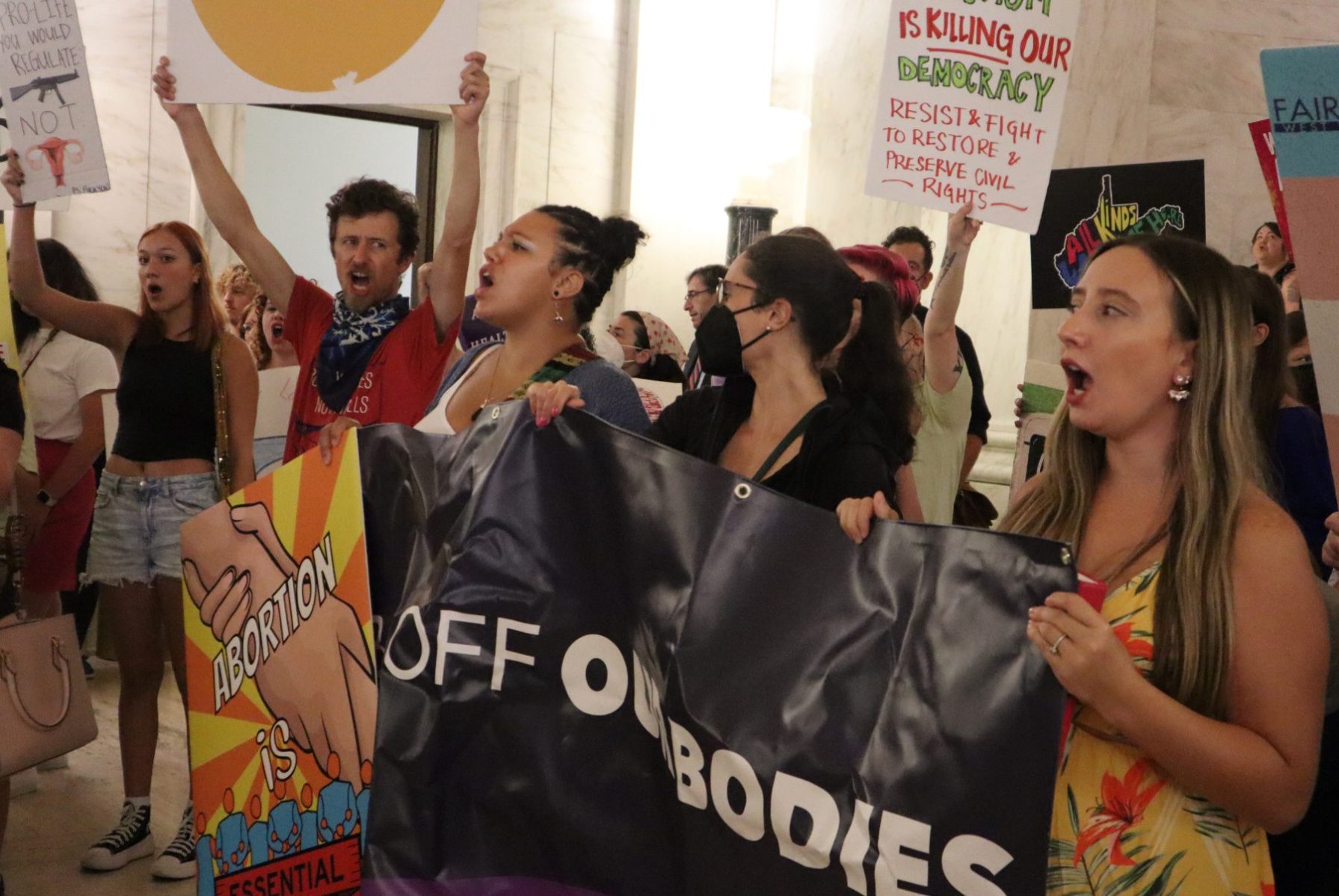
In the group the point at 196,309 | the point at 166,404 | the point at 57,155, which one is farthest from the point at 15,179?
the point at 166,404

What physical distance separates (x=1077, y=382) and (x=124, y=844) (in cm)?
323

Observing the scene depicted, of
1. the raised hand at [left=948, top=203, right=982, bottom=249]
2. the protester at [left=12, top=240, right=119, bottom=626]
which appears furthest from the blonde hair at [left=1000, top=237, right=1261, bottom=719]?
the protester at [left=12, top=240, right=119, bottom=626]

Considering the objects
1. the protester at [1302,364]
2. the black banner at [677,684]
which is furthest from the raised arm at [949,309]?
the black banner at [677,684]

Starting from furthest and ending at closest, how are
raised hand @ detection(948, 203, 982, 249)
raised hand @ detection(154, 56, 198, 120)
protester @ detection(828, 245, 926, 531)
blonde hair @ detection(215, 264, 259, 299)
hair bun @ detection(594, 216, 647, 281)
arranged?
1. blonde hair @ detection(215, 264, 259, 299)
2. raised hand @ detection(948, 203, 982, 249)
3. raised hand @ detection(154, 56, 198, 120)
4. hair bun @ detection(594, 216, 647, 281)
5. protester @ detection(828, 245, 926, 531)

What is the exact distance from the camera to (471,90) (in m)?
3.19

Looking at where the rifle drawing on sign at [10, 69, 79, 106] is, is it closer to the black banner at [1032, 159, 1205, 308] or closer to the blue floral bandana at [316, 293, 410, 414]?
the blue floral bandana at [316, 293, 410, 414]

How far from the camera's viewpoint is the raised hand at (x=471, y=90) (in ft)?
10.5

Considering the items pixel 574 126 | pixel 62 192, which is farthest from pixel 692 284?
pixel 62 192

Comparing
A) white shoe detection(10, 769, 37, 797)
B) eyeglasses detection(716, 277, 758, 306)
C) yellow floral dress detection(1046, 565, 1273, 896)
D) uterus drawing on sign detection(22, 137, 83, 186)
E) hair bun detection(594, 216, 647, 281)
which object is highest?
uterus drawing on sign detection(22, 137, 83, 186)

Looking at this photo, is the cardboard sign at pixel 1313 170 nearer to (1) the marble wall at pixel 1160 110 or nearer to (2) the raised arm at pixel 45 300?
(2) the raised arm at pixel 45 300

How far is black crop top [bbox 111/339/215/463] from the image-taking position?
13.5ft

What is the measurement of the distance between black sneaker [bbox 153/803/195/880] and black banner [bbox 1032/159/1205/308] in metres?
2.94

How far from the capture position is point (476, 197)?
10.9 feet

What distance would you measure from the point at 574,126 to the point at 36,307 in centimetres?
547
